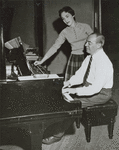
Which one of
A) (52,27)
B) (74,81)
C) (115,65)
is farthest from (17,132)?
(52,27)

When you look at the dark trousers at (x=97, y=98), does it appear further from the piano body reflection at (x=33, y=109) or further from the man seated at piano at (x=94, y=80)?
the piano body reflection at (x=33, y=109)

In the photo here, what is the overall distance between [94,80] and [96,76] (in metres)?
0.05

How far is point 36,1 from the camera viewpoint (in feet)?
15.9

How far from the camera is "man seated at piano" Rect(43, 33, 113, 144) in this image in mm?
2115

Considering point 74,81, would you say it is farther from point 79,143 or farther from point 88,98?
point 79,143

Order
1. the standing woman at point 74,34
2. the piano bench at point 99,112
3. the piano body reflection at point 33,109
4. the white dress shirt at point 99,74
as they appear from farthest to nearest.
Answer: the standing woman at point 74,34 < the piano bench at point 99,112 < the white dress shirt at point 99,74 < the piano body reflection at point 33,109

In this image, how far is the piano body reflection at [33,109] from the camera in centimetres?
144

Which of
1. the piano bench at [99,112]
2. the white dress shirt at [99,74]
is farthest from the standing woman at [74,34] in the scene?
the piano bench at [99,112]

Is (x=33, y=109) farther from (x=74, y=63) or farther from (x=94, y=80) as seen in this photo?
(x=74, y=63)

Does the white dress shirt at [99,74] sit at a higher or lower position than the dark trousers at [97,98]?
higher

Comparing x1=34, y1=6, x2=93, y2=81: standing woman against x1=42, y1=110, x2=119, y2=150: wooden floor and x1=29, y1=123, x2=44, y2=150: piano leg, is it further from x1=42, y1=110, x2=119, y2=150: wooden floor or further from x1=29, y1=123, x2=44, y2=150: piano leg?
x1=29, y1=123, x2=44, y2=150: piano leg

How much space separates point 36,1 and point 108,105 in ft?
11.9

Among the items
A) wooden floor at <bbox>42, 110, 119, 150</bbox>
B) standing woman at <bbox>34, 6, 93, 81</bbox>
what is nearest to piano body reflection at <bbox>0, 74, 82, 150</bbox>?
wooden floor at <bbox>42, 110, 119, 150</bbox>

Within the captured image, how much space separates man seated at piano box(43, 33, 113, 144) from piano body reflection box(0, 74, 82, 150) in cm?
34
